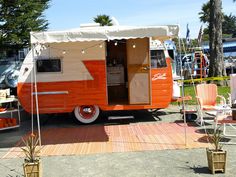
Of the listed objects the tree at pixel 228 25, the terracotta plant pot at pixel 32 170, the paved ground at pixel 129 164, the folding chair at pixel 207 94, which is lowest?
the paved ground at pixel 129 164

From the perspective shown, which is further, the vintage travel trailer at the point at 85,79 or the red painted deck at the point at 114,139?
the vintage travel trailer at the point at 85,79

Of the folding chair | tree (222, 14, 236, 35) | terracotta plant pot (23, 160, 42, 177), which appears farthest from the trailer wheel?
tree (222, 14, 236, 35)

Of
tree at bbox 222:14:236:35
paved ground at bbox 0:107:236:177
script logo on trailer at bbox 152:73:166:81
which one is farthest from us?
tree at bbox 222:14:236:35

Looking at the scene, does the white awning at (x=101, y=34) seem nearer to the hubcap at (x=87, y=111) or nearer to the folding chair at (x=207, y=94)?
the folding chair at (x=207, y=94)

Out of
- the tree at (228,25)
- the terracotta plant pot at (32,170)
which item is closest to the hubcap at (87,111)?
the terracotta plant pot at (32,170)

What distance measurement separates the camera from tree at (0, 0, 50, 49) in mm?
24500

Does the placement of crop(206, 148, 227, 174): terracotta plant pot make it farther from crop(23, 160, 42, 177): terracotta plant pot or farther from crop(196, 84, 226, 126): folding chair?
crop(196, 84, 226, 126): folding chair

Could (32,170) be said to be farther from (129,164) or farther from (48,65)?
(48,65)

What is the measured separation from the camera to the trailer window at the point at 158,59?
1070cm

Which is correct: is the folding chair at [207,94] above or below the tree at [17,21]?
below

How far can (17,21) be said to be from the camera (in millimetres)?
24984

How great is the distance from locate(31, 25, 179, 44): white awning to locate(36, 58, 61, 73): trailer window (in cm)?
266

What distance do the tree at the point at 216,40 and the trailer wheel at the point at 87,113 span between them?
11338mm

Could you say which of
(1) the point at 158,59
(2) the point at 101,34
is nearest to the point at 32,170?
(2) the point at 101,34
